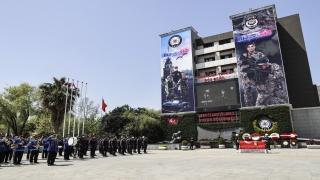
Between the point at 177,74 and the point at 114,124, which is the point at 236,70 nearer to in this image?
the point at 177,74

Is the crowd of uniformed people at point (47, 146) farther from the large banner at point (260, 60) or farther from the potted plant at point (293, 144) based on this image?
the large banner at point (260, 60)

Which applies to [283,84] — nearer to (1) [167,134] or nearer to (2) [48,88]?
(1) [167,134]

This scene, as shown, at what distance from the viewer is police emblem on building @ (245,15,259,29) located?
40.2 metres

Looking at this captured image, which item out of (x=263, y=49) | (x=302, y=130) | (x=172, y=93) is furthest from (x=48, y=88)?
(x=302, y=130)

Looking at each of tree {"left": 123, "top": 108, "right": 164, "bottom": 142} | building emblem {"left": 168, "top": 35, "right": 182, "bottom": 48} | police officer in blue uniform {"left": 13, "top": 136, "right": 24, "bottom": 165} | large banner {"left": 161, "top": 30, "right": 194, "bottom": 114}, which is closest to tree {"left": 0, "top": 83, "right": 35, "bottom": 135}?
tree {"left": 123, "top": 108, "right": 164, "bottom": 142}

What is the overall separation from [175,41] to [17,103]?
3565 cm

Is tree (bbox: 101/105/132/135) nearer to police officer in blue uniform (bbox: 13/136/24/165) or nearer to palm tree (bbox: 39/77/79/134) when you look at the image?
palm tree (bbox: 39/77/79/134)

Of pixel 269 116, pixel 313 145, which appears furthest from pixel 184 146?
pixel 313 145

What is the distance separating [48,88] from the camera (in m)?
32.1

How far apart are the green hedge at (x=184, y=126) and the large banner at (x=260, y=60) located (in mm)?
9817

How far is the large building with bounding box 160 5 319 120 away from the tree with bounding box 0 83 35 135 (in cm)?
2924

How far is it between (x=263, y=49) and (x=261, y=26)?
14.8ft

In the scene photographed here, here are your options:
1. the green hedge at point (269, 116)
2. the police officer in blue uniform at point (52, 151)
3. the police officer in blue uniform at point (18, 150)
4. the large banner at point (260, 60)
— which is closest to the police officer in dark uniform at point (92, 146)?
the police officer in blue uniform at point (52, 151)

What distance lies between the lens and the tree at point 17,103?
4453 cm
